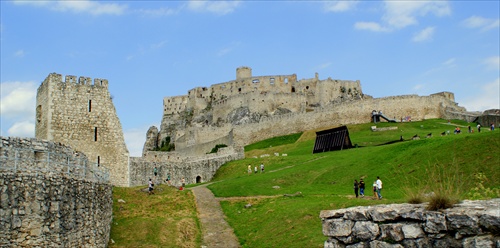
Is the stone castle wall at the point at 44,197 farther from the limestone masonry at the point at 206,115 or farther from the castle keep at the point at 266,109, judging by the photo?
Result: the castle keep at the point at 266,109

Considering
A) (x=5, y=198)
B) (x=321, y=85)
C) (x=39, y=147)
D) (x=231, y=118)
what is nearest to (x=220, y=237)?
(x=39, y=147)

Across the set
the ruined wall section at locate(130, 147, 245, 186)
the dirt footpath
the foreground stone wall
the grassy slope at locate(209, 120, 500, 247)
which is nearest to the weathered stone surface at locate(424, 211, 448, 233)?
the foreground stone wall

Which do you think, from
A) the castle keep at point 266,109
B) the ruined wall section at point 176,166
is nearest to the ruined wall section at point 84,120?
the ruined wall section at point 176,166

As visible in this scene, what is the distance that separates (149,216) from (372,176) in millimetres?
15102

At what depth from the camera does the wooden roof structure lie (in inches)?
2053

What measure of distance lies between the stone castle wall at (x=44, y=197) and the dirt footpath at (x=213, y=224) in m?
6.86

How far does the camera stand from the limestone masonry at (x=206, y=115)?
107 feet

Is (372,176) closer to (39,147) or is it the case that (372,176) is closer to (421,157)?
(421,157)

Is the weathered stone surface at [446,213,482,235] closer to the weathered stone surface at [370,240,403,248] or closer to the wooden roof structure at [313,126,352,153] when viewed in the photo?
the weathered stone surface at [370,240,403,248]

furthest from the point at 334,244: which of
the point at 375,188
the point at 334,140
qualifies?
the point at 334,140

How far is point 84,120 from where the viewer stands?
32.7m

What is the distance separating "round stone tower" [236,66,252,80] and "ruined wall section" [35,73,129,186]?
88000mm

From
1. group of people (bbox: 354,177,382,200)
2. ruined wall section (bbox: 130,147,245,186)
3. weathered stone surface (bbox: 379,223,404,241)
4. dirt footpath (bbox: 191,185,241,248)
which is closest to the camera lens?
weathered stone surface (bbox: 379,223,404,241)

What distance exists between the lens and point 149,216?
27391 millimetres
